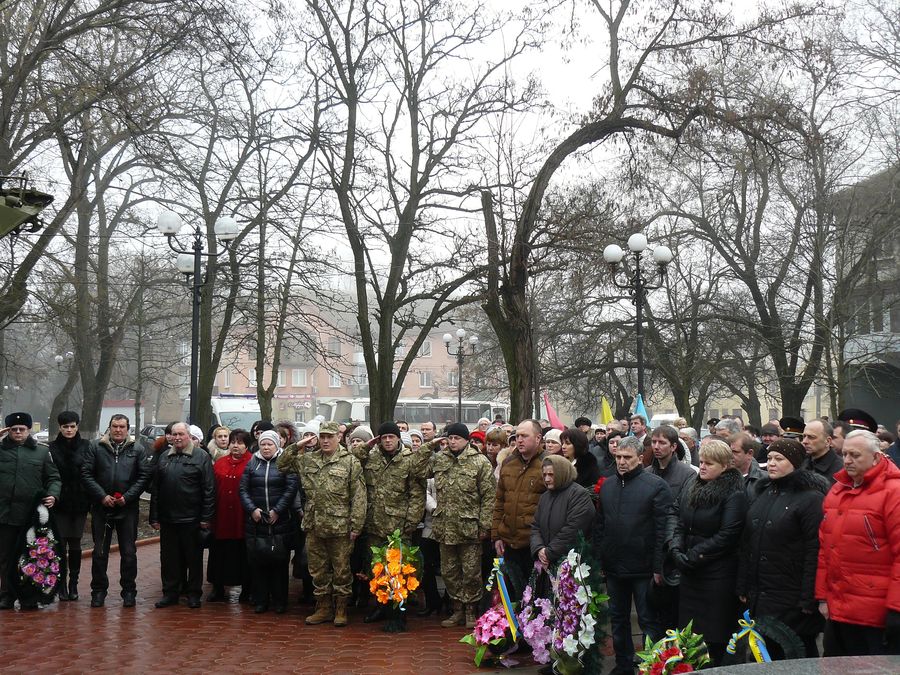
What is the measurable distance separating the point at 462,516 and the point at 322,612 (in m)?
1.92

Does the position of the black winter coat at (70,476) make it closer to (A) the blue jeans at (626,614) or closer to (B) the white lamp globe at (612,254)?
(A) the blue jeans at (626,614)

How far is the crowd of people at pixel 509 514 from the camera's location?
228 inches

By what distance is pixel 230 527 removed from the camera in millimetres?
11000

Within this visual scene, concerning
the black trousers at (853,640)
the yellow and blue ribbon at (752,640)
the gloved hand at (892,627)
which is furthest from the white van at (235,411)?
the gloved hand at (892,627)

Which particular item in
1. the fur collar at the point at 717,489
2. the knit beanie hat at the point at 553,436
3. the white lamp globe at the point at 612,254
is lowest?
the fur collar at the point at 717,489

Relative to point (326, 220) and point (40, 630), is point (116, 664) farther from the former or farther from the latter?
point (326, 220)

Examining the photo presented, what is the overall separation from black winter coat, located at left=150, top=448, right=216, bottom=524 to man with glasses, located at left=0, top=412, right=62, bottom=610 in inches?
43.7

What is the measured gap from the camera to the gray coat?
24.9 feet

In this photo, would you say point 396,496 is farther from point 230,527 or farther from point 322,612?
point 230,527

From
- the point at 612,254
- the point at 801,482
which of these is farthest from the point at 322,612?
the point at 612,254

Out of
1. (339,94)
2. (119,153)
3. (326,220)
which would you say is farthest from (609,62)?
(119,153)

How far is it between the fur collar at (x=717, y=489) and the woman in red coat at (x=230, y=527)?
19.1ft

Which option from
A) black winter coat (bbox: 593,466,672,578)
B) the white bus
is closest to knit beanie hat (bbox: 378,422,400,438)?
black winter coat (bbox: 593,466,672,578)

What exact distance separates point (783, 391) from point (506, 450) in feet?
74.1
